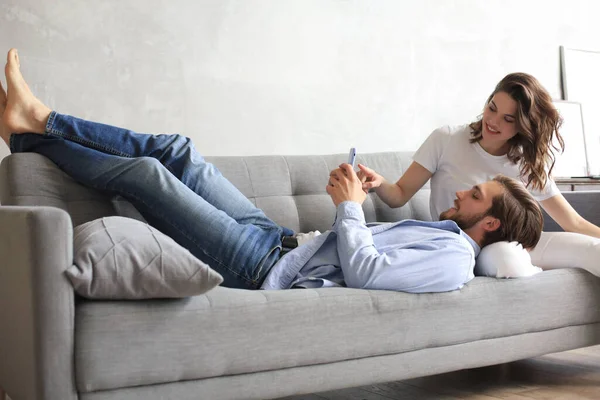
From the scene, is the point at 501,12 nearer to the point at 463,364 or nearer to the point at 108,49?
the point at 108,49

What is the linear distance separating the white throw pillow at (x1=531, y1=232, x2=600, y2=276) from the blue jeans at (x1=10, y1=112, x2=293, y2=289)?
2.98 ft

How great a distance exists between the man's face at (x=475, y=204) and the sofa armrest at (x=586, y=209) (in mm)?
808

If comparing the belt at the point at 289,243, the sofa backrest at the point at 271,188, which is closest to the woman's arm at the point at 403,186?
the sofa backrest at the point at 271,188

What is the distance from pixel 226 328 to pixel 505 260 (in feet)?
3.04

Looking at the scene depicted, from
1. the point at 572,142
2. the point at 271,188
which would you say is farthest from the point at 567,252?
the point at 572,142

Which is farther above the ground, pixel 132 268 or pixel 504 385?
pixel 132 268

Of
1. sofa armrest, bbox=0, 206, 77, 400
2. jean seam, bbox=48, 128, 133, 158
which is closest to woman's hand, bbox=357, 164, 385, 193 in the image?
jean seam, bbox=48, 128, 133, 158

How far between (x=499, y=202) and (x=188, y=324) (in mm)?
1068

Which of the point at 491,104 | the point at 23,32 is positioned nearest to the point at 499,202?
the point at 491,104

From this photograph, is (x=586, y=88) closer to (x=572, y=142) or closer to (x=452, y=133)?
(x=572, y=142)

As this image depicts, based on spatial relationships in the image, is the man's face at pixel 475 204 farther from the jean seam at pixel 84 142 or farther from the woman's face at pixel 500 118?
the jean seam at pixel 84 142

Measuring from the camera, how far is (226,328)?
1.77 meters

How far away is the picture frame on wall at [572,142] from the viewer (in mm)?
4637

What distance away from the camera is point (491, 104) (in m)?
2.79
